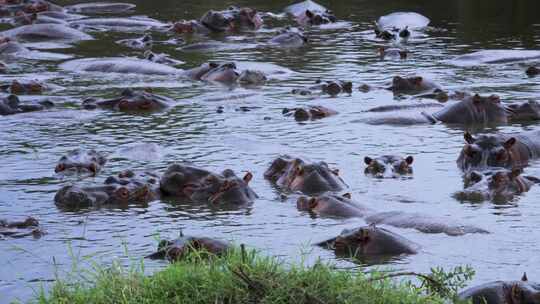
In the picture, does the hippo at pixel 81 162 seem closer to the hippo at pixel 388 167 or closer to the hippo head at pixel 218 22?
the hippo at pixel 388 167

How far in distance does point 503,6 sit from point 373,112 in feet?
26.2

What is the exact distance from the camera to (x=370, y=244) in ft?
19.4

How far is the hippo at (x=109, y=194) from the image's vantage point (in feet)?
23.0

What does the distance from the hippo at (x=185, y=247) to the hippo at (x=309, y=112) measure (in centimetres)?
395

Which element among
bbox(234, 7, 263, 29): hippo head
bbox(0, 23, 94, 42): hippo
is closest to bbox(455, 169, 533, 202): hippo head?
bbox(0, 23, 94, 42): hippo

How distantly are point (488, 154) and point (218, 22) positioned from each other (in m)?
7.99

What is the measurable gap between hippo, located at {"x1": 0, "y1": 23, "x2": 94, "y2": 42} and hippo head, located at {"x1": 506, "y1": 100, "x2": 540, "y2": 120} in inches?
254

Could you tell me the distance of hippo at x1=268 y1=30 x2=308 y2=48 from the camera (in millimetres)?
14064

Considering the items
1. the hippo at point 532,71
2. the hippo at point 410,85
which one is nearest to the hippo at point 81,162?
the hippo at point 410,85

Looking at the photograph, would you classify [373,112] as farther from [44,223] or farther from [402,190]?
[44,223]

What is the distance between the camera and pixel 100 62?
481 inches

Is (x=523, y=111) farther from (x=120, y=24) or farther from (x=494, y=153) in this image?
(x=120, y=24)

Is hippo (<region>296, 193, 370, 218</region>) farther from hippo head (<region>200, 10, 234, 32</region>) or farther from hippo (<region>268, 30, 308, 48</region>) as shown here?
hippo head (<region>200, 10, 234, 32</region>)

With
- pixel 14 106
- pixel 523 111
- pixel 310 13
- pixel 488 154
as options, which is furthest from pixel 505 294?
pixel 310 13
